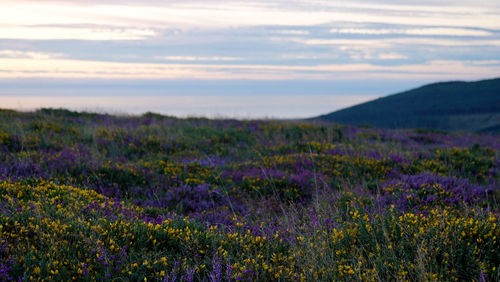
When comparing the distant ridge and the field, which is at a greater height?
the distant ridge

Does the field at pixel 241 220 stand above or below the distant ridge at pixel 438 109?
below

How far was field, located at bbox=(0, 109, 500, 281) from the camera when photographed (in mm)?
3910

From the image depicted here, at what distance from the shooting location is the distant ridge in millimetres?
57219

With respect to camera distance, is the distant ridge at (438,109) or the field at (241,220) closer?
the field at (241,220)

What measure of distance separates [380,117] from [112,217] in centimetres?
6840

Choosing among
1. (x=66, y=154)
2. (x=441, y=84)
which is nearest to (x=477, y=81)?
(x=441, y=84)

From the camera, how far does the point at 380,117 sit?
224 ft

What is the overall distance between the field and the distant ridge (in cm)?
4800

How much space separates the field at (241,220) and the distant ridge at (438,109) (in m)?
48.0

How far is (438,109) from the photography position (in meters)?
66.6

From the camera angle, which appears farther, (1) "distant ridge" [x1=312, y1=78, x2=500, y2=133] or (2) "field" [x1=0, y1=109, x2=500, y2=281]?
(1) "distant ridge" [x1=312, y1=78, x2=500, y2=133]

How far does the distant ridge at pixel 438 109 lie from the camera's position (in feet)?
188

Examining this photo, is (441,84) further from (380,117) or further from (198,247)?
(198,247)

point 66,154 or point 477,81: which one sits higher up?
point 477,81
